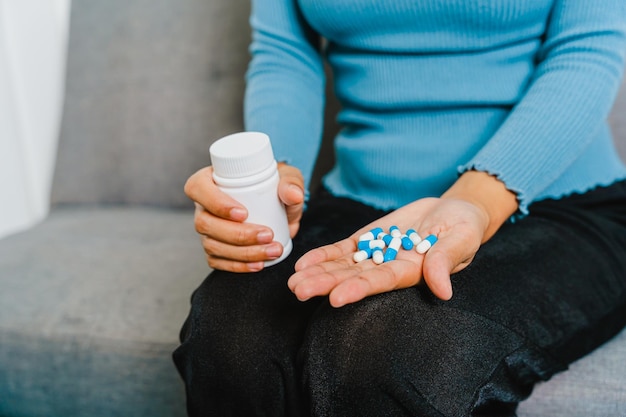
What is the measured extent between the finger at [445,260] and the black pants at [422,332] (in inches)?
1.3

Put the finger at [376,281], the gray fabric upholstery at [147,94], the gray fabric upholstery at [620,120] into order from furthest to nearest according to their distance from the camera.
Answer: the gray fabric upholstery at [147,94]
the gray fabric upholstery at [620,120]
the finger at [376,281]

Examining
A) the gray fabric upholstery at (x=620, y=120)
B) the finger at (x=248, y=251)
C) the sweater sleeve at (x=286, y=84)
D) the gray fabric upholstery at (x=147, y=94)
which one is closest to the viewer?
the finger at (x=248, y=251)

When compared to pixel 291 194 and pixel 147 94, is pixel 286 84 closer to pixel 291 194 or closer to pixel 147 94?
pixel 291 194

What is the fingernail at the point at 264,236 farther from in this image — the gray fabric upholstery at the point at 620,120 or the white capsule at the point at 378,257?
the gray fabric upholstery at the point at 620,120

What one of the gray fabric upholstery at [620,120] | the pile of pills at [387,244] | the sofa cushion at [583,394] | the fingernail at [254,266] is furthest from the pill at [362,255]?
the gray fabric upholstery at [620,120]

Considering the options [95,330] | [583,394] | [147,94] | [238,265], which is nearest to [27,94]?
[147,94]

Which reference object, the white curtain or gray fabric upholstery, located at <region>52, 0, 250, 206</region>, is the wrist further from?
the white curtain

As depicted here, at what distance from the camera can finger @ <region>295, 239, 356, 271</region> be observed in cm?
55

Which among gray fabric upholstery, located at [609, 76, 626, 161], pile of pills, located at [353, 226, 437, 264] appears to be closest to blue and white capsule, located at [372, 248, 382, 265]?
pile of pills, located at [353, 226, 437, 264]

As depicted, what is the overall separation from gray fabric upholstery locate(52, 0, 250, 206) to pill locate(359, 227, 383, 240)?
0.63m

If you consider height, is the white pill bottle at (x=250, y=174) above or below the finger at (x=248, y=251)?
above

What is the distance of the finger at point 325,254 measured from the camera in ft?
1.80

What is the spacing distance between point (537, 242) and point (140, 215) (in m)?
0.82

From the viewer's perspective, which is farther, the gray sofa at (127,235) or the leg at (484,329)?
the gray sofa at (127,235)
